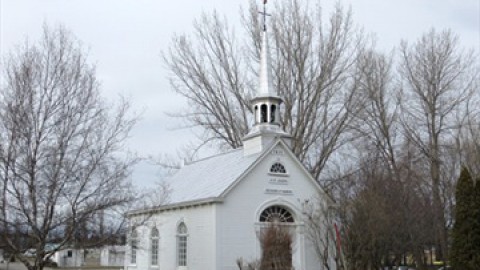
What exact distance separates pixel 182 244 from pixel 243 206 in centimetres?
427

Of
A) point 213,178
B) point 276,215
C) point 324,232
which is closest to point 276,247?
point 276,215

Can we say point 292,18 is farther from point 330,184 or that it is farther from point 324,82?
point 330,184

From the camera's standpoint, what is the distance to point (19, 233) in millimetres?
16938

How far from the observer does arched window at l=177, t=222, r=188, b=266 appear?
26828mm

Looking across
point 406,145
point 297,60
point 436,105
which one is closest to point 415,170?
point 406,145

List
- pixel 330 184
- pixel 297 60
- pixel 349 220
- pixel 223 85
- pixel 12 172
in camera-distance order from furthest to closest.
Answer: pixel 223 85 < pixel 297 60 < pixel 330 184 < pixel 349 220 < pixel 12 172

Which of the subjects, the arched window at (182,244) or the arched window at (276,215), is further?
the arched window at (182,244)

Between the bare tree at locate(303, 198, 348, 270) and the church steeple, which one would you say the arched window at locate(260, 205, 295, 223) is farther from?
the church steeple

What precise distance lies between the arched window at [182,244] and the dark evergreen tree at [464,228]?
1184 cm

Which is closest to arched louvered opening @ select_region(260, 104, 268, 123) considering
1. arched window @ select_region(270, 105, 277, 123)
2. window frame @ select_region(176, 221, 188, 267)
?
arched window @ select_region(270, 105, 277, 123)

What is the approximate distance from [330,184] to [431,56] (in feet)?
36.0

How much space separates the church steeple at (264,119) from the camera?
87.7 ft

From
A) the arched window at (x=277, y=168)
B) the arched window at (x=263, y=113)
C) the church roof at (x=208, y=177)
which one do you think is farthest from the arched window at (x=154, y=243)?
the arched window at (x=263, y=113)

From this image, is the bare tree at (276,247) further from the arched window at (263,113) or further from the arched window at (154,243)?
the arched window at (154,243)
